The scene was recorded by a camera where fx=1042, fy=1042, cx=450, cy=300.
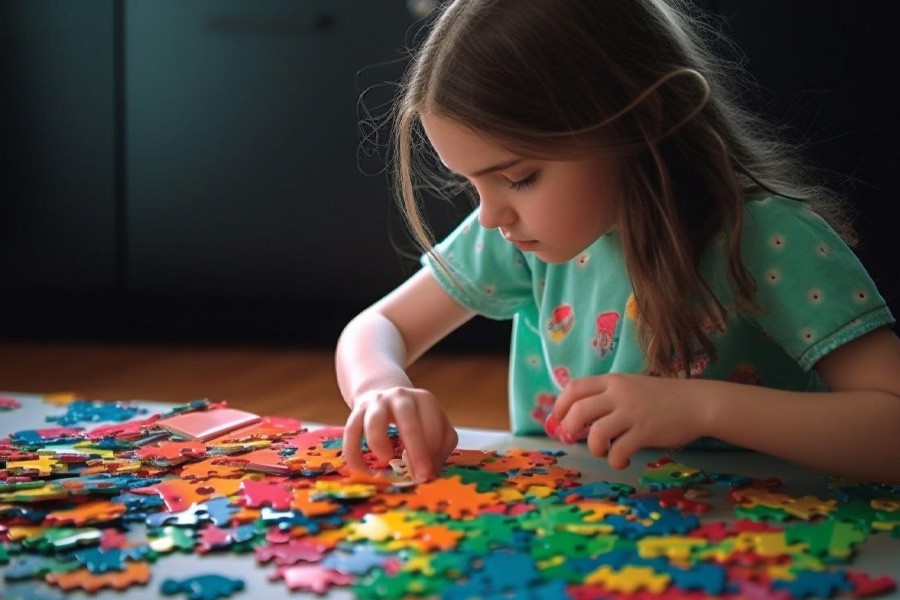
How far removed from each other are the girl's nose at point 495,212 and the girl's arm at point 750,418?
186 mm

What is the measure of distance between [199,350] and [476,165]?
73.3 inches

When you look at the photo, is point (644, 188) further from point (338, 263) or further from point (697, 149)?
point (338, 263)

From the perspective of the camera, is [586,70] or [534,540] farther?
[586,70]

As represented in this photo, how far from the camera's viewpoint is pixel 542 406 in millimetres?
1338

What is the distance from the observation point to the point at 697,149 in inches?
40.8

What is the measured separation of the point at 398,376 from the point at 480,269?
0.24 metres

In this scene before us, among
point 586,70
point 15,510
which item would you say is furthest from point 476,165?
point 15,510

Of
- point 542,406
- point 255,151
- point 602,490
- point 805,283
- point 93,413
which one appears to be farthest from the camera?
point 255,151

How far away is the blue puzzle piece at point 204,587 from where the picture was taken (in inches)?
26.0

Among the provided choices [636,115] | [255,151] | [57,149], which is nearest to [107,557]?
[636,115]

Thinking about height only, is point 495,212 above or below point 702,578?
above

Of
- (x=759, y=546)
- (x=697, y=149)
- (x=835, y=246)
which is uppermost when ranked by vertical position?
(x=697, y=149)

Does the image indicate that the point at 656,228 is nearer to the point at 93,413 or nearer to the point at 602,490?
the point at 602,490

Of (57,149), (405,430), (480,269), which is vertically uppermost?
(57,149)
